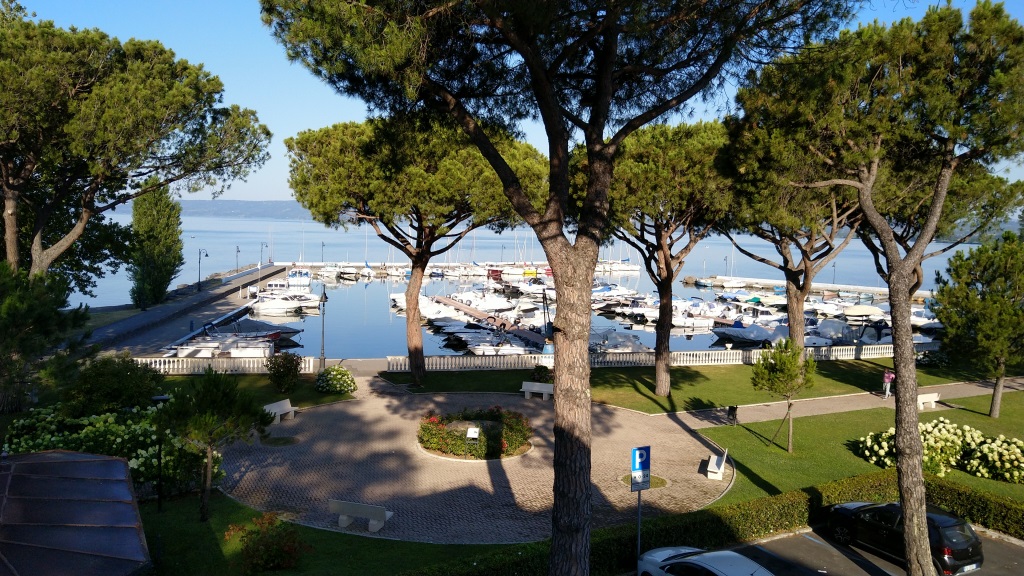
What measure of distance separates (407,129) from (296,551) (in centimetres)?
721

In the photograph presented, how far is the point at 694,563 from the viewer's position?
30.2 feet

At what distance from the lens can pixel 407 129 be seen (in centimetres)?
1189

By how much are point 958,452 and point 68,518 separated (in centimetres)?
1803

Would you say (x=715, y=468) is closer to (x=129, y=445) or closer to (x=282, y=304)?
(x=129, y=445)

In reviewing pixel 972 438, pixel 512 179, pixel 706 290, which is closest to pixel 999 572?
pixel 972 438

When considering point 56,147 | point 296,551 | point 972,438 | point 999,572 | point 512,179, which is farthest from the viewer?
point 56,147

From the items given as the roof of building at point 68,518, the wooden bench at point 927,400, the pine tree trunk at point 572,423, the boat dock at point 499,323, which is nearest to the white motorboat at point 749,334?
the boat dock at point 499,323

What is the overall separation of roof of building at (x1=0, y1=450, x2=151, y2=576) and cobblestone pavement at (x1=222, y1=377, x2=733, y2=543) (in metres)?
4.24

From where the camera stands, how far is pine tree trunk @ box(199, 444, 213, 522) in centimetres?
1140

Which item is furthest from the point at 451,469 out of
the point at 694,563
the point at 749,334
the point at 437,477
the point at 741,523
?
the point at 749,334

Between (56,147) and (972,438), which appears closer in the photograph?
(972,438)

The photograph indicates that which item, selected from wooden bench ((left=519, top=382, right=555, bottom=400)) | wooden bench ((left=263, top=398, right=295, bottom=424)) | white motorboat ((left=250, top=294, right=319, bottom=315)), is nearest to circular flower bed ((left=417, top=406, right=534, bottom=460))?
wooden bench ((left=263, top=398, right=295, bottom=424))

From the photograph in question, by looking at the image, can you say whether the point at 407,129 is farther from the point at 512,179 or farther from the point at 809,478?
the point at 809,478

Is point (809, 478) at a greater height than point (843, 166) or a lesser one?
lesser
